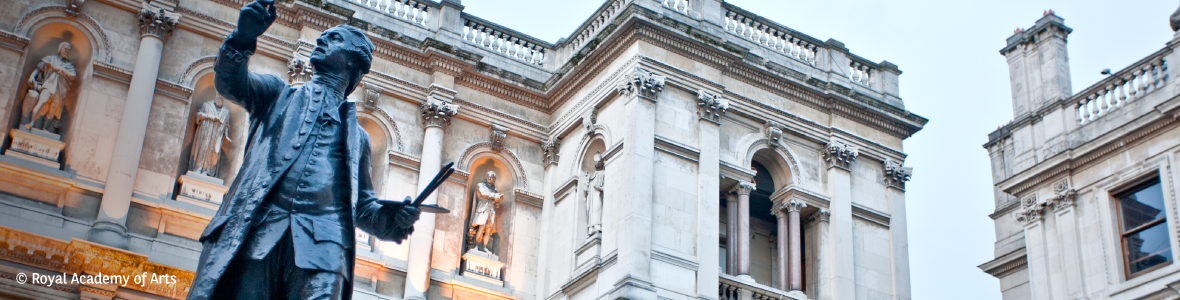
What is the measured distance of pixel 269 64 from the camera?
1942 centimetres

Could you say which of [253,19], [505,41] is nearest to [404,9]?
[505,41]

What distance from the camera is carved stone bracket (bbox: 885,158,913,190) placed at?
2141cm

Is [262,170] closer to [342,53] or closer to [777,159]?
[342,53]

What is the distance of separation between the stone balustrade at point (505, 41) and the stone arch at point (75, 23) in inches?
230

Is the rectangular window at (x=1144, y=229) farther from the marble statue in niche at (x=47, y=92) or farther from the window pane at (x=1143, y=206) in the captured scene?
the marble statue in niche at (x=47, y=92)

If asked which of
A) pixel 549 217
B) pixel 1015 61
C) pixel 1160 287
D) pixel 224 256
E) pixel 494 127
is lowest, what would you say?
pixel 224 256

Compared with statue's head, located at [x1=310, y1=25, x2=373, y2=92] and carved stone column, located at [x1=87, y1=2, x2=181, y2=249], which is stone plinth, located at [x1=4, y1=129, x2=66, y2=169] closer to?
carved stone column, located at [x1=87, y1=2, x2=181, y2=249]

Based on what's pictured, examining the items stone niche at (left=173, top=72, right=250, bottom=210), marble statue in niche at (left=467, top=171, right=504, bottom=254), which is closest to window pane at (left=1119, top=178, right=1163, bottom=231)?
marble statue in niche at (left=467, top=171, right=504, bottom=254)

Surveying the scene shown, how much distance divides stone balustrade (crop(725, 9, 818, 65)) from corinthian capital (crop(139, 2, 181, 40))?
28.6 ft

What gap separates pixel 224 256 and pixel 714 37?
14433 millimetres

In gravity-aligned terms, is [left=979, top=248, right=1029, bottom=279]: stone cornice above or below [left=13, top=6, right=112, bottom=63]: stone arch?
below

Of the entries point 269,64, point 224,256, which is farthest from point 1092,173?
point 224,256

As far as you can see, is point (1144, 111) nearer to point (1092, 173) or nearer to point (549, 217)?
point (1092, 173)

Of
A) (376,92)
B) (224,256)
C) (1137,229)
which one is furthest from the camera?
(376,92)
